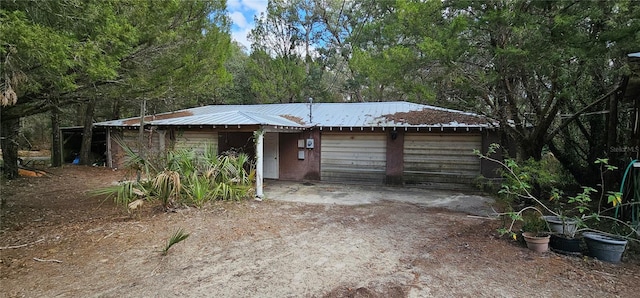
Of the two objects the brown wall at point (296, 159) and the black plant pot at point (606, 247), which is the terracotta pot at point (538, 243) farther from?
the brown wall at point (296, 159)

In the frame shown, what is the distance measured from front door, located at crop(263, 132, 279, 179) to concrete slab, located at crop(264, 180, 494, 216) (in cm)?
113

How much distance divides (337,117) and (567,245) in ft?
25.4

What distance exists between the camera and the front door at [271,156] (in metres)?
11.1

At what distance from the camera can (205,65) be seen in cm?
632

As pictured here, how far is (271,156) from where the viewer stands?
11.2 meters

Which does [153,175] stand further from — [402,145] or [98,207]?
[402,145]

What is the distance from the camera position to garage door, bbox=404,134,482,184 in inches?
365

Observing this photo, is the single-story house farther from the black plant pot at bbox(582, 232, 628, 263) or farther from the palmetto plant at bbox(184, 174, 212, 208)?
the black plant pot at bbox(582, 232, 628, 263)

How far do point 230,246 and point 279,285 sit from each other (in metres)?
1.40

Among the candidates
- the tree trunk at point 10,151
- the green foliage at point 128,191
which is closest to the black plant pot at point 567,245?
the green foliage at point 128,191

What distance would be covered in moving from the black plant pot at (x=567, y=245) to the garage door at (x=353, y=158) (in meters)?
6.05

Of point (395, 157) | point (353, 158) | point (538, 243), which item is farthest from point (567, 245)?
point (353, 158)

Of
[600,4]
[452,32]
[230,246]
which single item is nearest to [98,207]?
[230,246]

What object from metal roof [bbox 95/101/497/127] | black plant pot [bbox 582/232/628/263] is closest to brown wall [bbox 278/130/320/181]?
metal roof [bbox 95/101/497/127]
